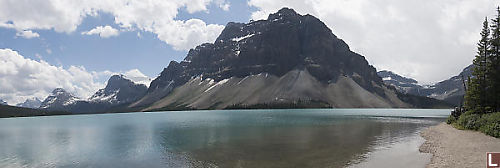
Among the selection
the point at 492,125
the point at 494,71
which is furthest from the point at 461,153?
the point at 494,71

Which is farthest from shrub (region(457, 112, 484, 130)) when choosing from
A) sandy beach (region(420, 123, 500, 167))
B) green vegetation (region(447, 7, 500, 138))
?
sandy beach (region(420, 123, 500, 167))

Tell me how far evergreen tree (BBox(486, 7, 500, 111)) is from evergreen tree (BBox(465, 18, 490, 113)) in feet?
4.25

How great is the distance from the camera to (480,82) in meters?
66.6

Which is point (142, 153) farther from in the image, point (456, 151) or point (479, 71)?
point (479, 71)

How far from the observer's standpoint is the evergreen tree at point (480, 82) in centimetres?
6419

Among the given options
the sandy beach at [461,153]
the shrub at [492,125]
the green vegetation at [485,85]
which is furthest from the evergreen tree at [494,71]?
the sandy beach at [461,153]

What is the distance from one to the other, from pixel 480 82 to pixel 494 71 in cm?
614

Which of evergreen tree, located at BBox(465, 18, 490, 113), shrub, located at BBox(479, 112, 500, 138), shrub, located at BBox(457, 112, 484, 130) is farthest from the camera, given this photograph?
evergreen tree, located at BBox(465, 18, 490, 113)

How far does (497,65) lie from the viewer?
205 ft

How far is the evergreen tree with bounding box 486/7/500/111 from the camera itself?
6116cm

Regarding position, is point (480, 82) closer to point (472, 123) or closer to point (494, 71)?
point (494, 71)

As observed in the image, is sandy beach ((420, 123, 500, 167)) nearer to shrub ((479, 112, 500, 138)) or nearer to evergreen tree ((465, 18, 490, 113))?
shrub ((479, 112, 500, 138))

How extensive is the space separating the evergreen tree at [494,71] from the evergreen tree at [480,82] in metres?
1.30

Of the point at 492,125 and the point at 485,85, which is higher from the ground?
the point at 485,85
